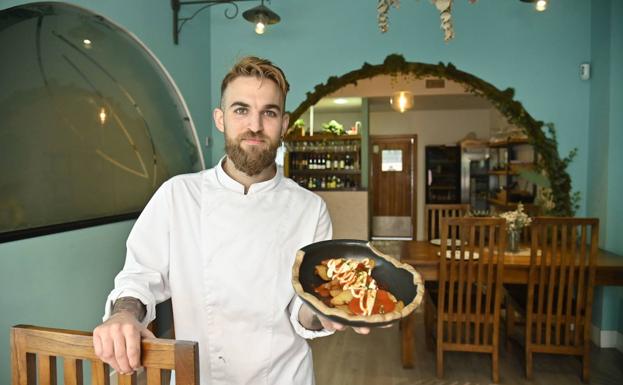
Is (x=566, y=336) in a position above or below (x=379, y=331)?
above

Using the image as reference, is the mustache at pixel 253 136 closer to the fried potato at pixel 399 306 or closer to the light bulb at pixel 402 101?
the fried potato at pixel 399 306

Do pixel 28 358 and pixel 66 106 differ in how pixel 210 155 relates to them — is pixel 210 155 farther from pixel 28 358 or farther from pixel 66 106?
pixel 28 358

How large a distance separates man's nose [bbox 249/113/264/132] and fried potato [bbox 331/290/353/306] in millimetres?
492

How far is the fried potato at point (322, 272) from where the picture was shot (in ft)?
3.51

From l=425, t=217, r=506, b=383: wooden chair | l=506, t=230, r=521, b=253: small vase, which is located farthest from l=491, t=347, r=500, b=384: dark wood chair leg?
l=506, t=230, r=521, b=253: small vase

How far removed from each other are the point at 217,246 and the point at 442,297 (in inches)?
77.9

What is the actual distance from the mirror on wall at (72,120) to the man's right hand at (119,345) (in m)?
1.36

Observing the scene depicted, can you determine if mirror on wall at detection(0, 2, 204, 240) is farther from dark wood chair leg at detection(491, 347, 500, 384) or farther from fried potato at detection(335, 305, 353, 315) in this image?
dark wood chair leg at detection(491, 347, 500, 384)

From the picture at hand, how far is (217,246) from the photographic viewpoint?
4.02 feet

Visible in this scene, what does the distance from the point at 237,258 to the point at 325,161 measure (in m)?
6.63

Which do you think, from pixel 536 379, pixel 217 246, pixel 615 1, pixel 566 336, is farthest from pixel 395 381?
pixel 615 1

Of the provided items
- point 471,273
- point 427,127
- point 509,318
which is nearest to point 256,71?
point 471,273

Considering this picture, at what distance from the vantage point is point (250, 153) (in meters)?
1.19

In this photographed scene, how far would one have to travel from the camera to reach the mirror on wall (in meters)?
1.88
